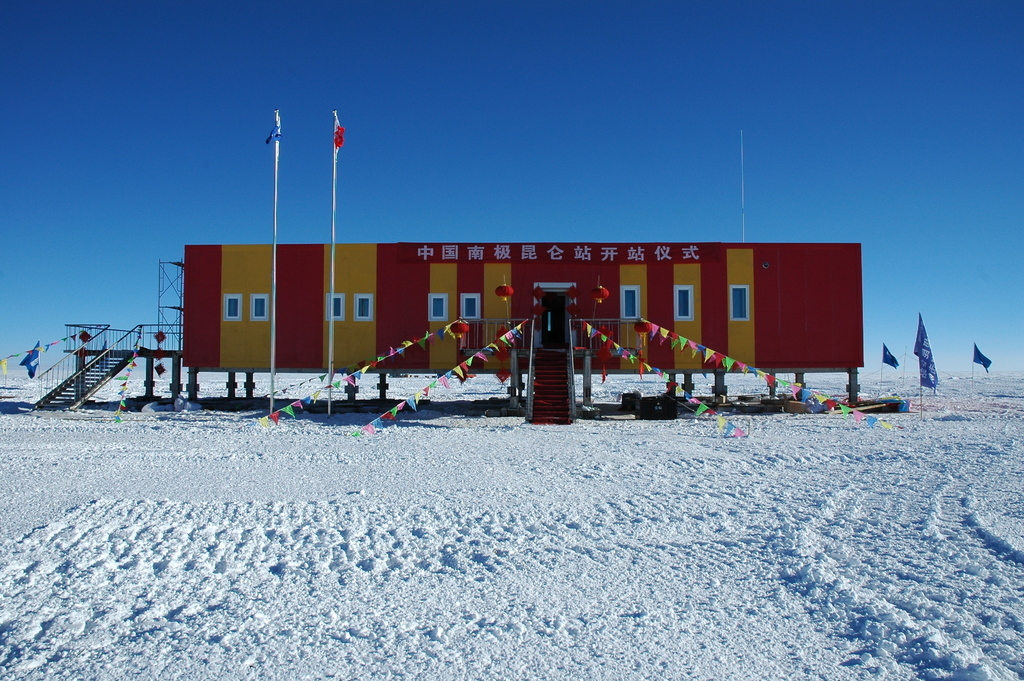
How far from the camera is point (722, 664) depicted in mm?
4184

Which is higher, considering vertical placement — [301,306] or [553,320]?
[301,306]

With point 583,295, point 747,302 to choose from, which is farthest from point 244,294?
point 747,302

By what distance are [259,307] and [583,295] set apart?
10859mm

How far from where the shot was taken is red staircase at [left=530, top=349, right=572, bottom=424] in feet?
56.0

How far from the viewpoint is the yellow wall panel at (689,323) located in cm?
2033

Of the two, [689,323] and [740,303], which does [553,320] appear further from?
[740,303]

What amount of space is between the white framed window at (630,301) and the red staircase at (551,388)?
303cm

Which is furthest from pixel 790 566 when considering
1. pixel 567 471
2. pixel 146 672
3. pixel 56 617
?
pixel 56 617

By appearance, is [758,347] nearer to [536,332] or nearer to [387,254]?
[536,332]

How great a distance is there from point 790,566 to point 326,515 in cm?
513

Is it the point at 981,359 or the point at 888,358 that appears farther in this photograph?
the point at 981,359

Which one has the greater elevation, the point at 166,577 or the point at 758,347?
the point at 758,347

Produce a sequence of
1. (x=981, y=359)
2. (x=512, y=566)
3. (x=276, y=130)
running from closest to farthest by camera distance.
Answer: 1. (x=512, y=566)
2. (x=276, y=130)
3. (x=981, y=359)

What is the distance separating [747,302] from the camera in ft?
67.5
